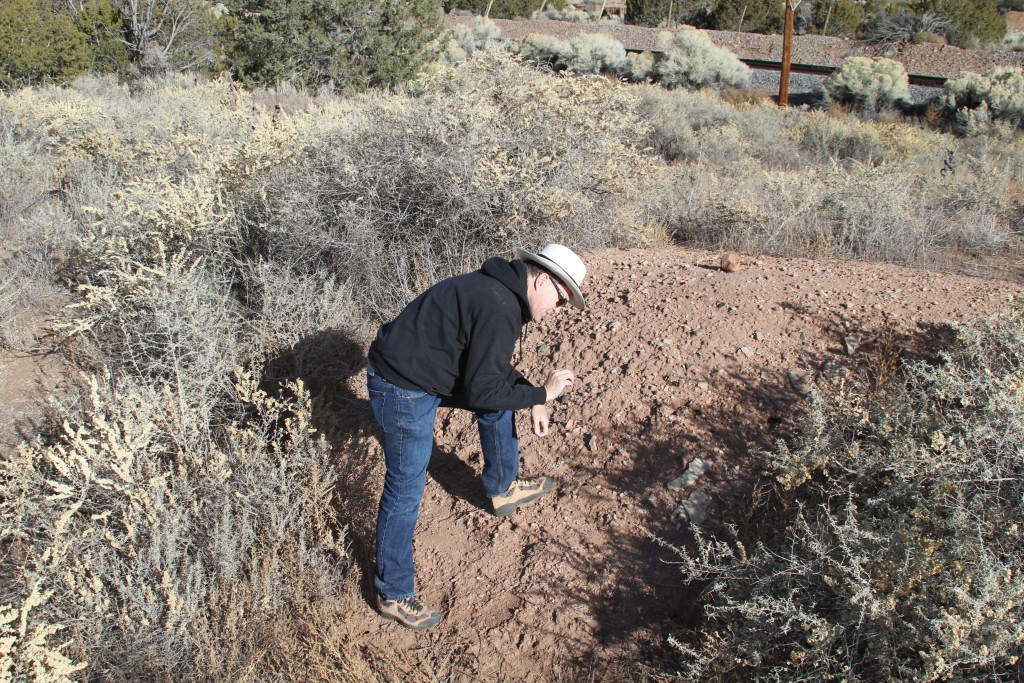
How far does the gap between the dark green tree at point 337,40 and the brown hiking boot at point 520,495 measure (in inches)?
419

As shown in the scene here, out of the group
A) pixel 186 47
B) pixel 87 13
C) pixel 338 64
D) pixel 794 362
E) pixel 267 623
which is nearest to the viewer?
pixel 267 623

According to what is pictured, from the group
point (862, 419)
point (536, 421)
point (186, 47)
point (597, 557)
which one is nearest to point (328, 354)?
point (536, 421)

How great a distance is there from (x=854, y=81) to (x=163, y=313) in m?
16.0

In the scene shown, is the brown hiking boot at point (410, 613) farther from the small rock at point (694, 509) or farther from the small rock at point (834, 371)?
the small rock at point (834, 371)

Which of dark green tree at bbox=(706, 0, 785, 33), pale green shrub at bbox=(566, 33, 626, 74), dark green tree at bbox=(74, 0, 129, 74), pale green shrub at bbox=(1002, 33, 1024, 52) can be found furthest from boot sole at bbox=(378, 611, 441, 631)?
dark green tree at bbox=(706, 0, 785, 33)

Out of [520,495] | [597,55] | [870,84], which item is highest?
[597,55]

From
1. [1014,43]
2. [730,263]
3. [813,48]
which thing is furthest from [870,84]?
[730,263]

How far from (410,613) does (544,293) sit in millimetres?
1459

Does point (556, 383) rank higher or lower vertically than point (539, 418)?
higher

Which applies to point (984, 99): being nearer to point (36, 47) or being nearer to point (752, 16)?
point (36, 47)

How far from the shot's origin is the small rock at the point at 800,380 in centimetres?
344

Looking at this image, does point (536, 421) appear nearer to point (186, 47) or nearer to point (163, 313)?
point (163, 313)

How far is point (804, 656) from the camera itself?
7.67 feet

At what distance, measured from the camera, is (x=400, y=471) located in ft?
8.96
